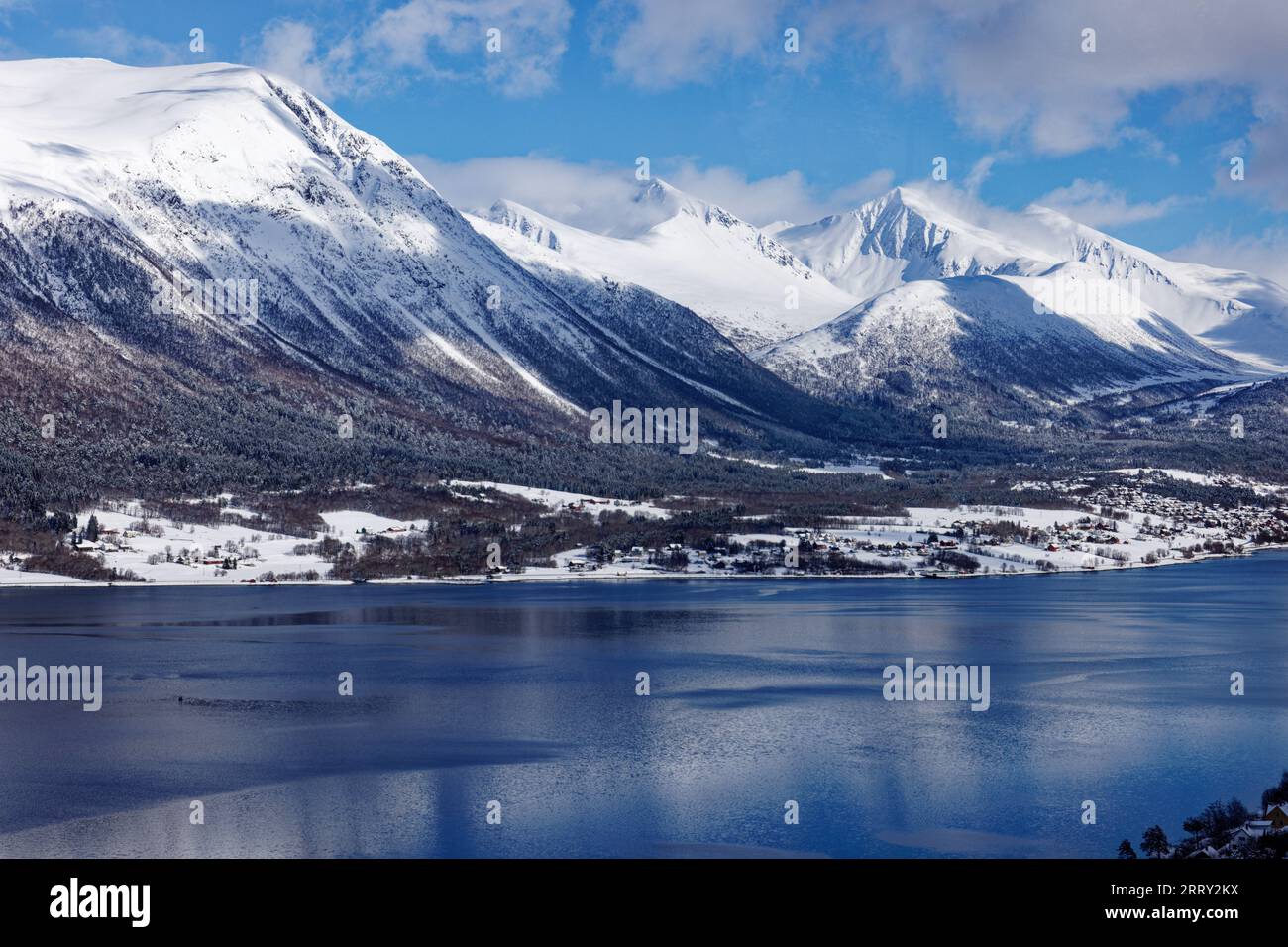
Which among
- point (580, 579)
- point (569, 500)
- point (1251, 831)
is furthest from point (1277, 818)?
point (569, 500)

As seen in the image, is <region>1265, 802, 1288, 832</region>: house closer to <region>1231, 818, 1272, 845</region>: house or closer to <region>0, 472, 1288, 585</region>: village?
<region>1231, 818, 1272, 845</region>: house

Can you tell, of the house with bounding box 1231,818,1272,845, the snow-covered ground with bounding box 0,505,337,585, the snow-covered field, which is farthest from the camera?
the snow-covered field

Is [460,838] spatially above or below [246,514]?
below

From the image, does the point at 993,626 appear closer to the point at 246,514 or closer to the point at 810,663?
the point at 810,663

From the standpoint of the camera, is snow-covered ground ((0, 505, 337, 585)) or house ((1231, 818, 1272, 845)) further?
snow-covered ground ((0, 505, 337, 585))

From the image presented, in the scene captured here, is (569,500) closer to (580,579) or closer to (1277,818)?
(580,579)

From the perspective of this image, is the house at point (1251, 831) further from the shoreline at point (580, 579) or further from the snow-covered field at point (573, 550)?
the snow-covered field at point (573, 550)

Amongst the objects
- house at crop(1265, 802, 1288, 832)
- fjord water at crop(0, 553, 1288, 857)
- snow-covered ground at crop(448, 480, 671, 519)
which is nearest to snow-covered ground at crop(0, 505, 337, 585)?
fjord water at crop(0, 553, 1288, 857)

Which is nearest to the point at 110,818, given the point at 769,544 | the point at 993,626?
the point at 993,626

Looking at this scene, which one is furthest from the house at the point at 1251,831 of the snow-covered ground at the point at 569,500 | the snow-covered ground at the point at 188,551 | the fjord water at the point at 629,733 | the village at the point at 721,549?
the snow-covered ground at the point at 569,500
